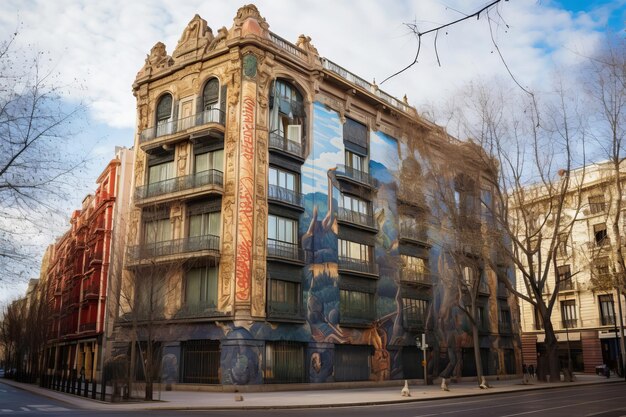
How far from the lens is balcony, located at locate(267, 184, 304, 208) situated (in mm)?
32875

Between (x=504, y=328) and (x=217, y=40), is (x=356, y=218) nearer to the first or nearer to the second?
(x=217, y=40)

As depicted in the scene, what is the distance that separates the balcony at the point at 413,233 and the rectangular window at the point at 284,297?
11155 millimetres

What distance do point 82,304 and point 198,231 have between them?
20.1 metres

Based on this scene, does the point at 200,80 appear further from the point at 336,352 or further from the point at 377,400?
the point at 377,400

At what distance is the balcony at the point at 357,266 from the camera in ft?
118

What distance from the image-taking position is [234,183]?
105ft

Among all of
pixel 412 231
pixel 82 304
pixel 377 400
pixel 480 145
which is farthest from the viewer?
pixel 82 304

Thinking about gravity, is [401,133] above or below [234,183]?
above

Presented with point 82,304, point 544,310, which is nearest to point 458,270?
point 544,310

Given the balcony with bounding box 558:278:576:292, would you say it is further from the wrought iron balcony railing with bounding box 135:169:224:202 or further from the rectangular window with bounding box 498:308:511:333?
the wrought iron balcony railing with bounding box 135:169:224:202

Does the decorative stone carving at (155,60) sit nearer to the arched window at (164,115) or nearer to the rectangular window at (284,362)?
the arched window at (164,115)

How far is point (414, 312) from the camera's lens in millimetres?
40906

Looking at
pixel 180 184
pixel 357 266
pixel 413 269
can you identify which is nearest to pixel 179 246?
pixel 180 184

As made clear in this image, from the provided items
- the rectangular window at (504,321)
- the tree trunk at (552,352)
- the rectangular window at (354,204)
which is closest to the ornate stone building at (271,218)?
the rectangular window at (354,204)
